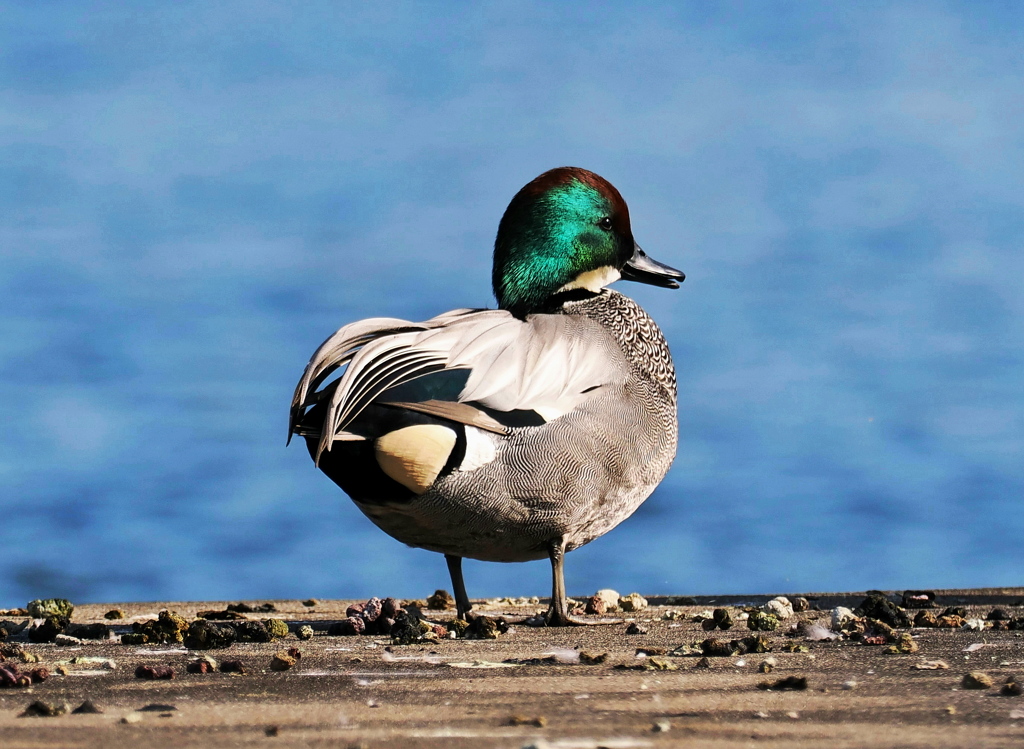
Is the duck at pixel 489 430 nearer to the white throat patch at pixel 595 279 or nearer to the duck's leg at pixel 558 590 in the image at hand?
the duck's leg at pixel 558 590

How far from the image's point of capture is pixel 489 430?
4750 mm

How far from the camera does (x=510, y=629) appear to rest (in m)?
4.88

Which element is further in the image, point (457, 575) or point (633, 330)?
point (633, 330)

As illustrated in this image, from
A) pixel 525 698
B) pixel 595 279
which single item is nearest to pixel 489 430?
pixel 595 279

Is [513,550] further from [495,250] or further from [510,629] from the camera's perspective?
[495,250]

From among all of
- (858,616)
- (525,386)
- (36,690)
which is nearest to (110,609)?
(525,386)

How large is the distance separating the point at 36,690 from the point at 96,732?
28.9 inches

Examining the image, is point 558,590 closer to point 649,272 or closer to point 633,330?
point 633,330

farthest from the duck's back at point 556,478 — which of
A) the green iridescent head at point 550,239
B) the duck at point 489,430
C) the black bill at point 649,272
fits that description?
the black bill at point 649,272

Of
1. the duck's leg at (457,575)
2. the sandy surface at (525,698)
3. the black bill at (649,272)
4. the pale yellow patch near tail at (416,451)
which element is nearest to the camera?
the sandy surface at (525,698)

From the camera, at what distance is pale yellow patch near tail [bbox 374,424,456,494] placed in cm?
464

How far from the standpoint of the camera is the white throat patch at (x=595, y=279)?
5.98m

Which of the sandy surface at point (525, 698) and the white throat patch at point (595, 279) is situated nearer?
the sandy surface at point (525, 698)

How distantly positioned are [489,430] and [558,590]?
74 centimetres
